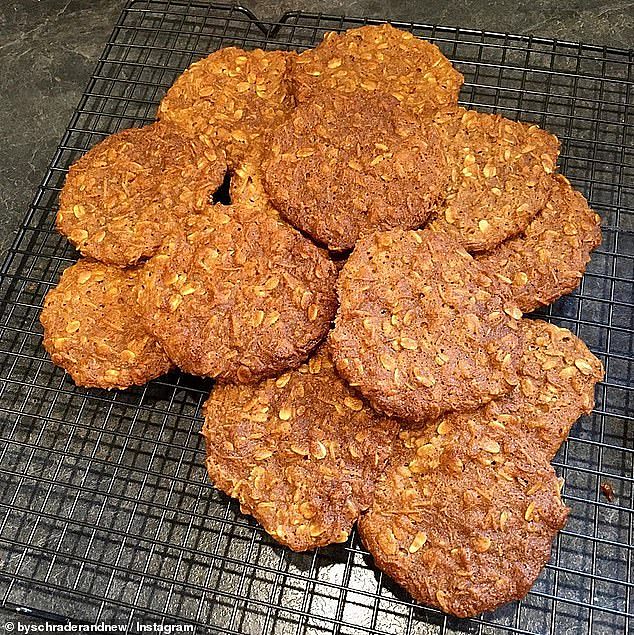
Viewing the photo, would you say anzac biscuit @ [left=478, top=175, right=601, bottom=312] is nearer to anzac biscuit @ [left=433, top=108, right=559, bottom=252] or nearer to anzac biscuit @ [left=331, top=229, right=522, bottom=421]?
anzac biscuit @ [left=433, top=108, right=559, bottom=252]

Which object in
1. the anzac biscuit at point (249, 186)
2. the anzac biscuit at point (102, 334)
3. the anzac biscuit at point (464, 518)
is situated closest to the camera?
the anzac biscuit at point (464, 518)

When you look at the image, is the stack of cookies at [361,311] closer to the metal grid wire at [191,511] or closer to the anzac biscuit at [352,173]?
the anzac biscuit at [352,173]

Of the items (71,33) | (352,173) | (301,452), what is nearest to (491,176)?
(352,173)

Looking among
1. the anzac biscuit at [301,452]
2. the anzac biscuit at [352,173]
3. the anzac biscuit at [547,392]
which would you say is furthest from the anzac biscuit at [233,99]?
the anzac biscuit at [547,392]

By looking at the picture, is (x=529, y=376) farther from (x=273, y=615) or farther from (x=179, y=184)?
(x=179, y=184)

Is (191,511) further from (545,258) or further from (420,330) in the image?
(545,258)

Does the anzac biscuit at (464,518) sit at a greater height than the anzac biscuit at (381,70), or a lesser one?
lesser

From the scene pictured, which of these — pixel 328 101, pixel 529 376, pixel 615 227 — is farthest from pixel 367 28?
pixel 529 376
